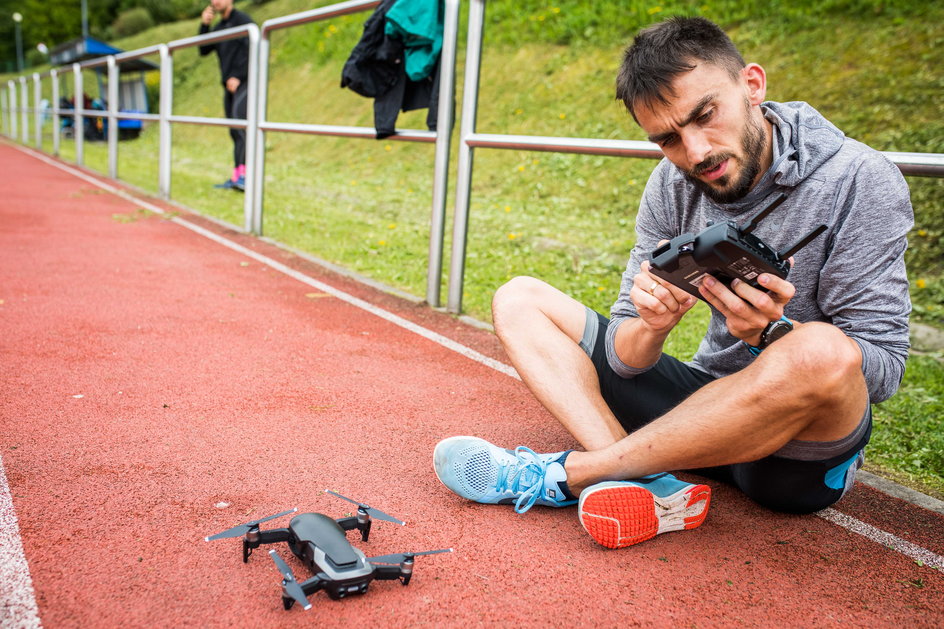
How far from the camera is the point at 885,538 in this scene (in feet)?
6.28

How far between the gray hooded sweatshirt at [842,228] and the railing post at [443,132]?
214 centimetres

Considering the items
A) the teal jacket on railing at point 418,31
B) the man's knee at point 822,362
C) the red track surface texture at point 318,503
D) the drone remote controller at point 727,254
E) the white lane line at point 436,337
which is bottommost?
the red track surface texture at point 318,503

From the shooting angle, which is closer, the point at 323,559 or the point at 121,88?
the point at 323,559

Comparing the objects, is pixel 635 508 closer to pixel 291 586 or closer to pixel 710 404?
pixel 710 404

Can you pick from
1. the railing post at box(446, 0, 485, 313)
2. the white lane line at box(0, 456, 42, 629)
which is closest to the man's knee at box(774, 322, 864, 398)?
the white lane line at box(0, 456, 42, 629)

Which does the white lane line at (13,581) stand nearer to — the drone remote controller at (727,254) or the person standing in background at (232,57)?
the drone remote controller at (727,254)

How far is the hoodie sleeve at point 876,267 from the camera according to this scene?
5.68 ft

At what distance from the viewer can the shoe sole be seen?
5.71 feet

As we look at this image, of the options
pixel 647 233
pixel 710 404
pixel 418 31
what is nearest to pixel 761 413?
pixel 710 404

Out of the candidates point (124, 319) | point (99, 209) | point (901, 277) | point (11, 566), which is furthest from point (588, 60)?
point (11, 566)

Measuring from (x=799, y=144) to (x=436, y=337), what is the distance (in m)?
1.99

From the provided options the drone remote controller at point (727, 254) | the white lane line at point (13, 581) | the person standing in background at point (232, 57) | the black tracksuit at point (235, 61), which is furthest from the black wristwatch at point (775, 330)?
the black tracksuit at point (235, 61)

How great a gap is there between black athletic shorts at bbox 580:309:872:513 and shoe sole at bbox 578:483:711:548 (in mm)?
241

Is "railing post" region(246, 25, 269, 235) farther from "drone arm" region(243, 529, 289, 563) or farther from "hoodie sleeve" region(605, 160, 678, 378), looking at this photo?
"drone arm" region(243, 529, 289, 563)
